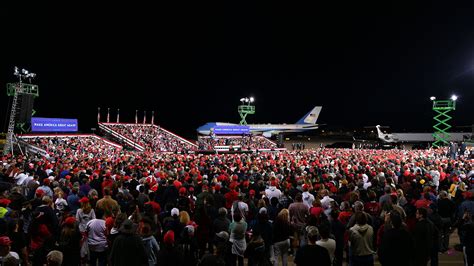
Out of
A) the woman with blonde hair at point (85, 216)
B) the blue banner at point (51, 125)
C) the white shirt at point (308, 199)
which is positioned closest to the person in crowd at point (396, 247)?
the white shirt at point (308, 199)

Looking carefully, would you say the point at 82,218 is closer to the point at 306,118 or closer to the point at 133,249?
the point at 133,249

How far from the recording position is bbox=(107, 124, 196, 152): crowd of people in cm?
4797

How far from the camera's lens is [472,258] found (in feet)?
21.1

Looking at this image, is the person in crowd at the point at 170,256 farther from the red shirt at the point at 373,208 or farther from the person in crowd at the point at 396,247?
the red shirt at the point at 373,208

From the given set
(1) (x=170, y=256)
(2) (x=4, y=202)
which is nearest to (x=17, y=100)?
(2) (x=4, y=202)

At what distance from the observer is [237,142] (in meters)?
59.3

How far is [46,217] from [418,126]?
493 ft

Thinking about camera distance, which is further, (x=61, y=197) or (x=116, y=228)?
(x=61, y=197)

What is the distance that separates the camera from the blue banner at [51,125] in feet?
127

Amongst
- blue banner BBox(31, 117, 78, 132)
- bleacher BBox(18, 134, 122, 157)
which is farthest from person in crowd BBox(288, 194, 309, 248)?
blue banner BBox(31, 117, 78, 132)

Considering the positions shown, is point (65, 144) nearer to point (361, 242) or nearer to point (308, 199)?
point (308, 199)

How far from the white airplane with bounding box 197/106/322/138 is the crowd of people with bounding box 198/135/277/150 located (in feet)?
5.38

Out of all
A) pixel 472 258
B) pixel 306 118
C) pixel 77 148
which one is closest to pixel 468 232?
pixel 472 258

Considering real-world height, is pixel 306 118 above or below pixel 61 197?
above
